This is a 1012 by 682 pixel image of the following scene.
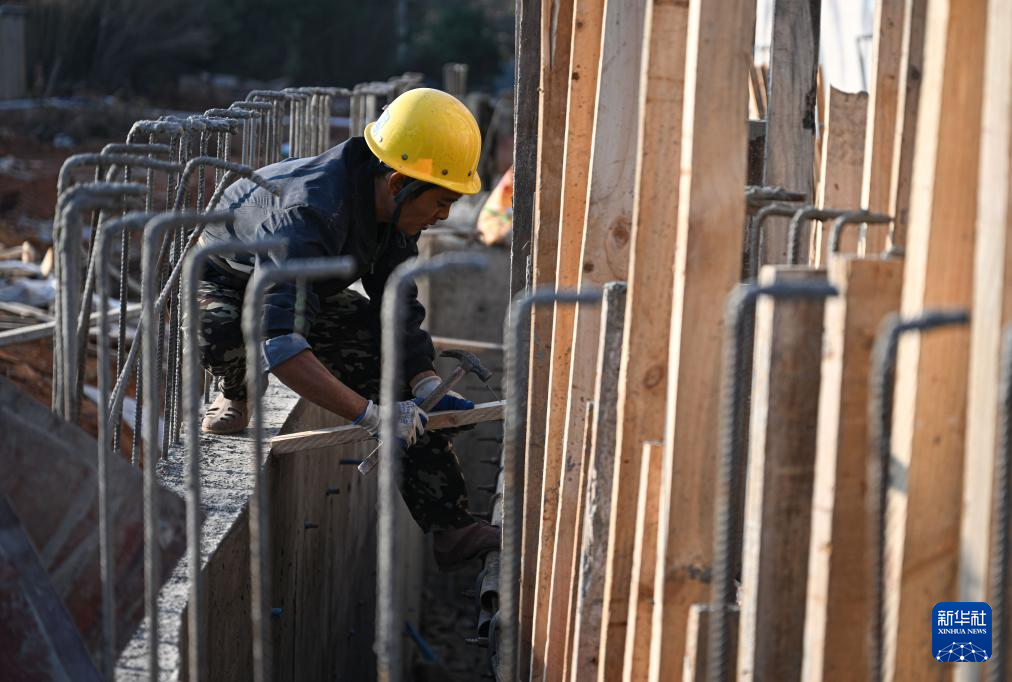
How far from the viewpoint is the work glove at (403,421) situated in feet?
13.8

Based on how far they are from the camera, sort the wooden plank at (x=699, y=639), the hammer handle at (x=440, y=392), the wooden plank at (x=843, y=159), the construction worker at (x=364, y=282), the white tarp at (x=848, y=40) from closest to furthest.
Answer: the wooden plank at (x=699, y=639) < the wooden plank at (x=843, y=159) < the construction worker at (x=364, y=282) < the hammer handle at (x=440, y=392) < the white tarp at (x=848, y=40)

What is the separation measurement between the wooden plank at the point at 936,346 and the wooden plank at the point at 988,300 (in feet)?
0.26

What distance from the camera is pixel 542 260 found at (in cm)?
327

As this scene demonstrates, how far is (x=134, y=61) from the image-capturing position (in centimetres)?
3050

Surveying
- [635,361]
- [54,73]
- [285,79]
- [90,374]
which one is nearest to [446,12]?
[285,79]

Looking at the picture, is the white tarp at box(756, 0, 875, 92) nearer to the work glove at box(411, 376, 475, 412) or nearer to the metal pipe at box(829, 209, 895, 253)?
the work glove at box(411, 376, 475, 412)

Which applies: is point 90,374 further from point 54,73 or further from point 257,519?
point 54,73

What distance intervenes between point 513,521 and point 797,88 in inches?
95.0

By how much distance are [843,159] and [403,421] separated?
175 centimetres

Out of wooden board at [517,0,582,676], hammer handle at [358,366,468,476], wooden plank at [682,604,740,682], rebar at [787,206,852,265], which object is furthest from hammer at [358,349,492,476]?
wooden plank at [682,604,740,682]

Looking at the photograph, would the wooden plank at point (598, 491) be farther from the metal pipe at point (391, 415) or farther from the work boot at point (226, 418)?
the work boot at point (226, 418)

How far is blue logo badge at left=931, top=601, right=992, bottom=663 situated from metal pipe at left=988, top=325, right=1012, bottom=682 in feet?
0.21

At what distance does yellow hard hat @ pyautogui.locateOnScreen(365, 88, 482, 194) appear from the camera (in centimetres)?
439

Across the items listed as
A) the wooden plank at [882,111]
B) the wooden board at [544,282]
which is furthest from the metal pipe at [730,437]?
the wooden plank at [882,111]
